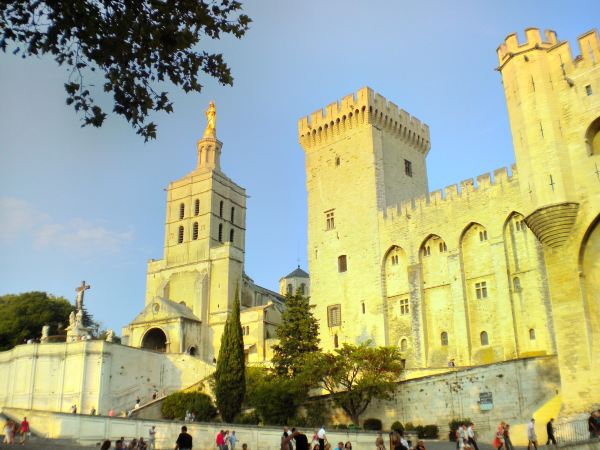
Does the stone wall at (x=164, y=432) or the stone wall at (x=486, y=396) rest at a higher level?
the stone wall at (x=486, y=396)

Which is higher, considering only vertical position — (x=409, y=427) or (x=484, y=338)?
(x=484, y=338)

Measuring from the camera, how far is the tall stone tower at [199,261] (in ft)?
173

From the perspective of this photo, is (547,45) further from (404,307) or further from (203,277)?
(203,277)

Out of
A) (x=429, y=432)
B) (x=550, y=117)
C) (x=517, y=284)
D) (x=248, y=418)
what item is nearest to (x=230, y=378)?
(x=248, y=418)

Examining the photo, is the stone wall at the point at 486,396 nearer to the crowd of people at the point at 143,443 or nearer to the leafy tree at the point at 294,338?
the leafy tree at the point at 294,338

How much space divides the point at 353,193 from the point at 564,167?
73.6 ft

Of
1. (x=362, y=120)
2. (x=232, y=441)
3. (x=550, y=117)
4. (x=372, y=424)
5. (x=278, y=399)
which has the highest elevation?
(x=362, y=120)

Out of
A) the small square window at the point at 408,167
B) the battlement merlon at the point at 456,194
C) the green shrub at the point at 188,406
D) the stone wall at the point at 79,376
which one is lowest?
the green shrub at the point at 188,406

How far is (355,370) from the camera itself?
100 feet

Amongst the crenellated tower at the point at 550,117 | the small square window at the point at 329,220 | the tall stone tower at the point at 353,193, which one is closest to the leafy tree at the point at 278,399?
the tall stone tower at the point at 353,193

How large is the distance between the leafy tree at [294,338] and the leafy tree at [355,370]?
95.2 inches

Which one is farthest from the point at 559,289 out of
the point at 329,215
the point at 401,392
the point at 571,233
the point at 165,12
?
the point at 329,215

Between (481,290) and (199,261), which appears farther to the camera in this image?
(199,261)

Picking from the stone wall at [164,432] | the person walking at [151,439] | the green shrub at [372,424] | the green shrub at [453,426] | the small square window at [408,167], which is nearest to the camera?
the person walking at [151,439]
